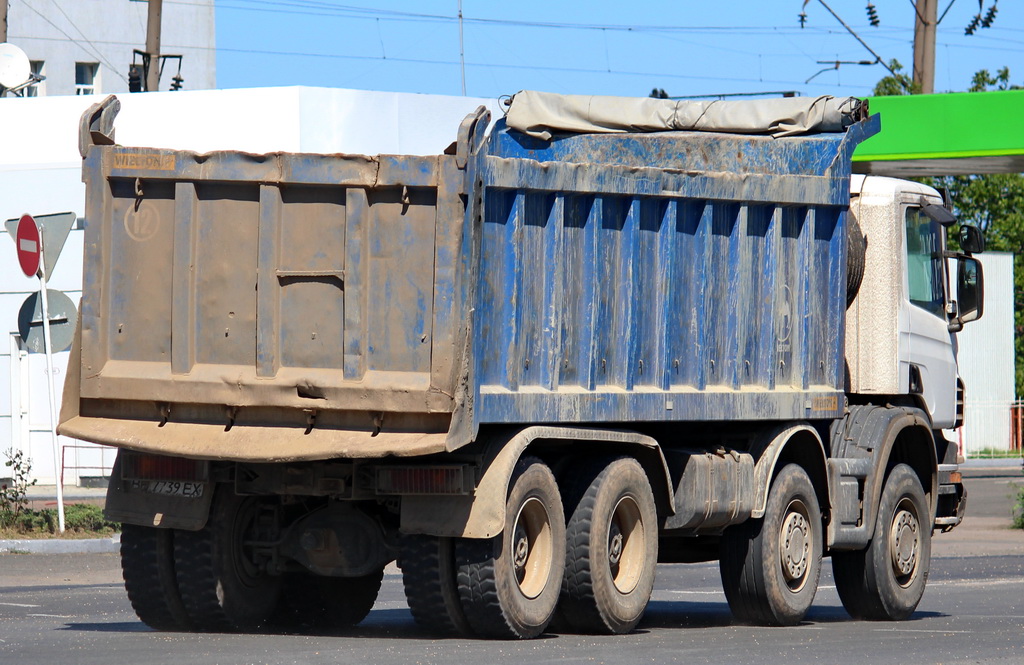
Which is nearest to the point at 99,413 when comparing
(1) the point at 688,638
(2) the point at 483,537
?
(2) the point at 483,537

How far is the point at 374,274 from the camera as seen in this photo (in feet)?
30.3

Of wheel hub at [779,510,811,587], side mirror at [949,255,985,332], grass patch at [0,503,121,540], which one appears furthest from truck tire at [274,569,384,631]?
grass patch at [0,503,121,540]

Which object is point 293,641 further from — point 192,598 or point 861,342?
point 861,342

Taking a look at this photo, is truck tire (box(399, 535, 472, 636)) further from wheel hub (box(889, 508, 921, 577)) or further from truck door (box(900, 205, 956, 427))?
truck door (box(900, 205, 956, 427))

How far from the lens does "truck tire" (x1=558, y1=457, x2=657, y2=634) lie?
32.6ft

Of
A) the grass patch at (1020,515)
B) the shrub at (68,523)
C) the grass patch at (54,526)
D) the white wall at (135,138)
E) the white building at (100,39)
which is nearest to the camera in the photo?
the grass patch at (54,526)

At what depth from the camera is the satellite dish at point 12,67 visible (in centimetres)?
2942

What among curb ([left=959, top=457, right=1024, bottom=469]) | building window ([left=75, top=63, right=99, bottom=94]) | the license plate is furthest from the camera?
building window ([left=75, top=63, right=99, bottom=94])

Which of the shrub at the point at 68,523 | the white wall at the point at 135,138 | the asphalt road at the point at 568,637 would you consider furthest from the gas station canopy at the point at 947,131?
the shrub at the point at 68,523

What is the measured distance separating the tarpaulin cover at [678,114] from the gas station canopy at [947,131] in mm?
14148

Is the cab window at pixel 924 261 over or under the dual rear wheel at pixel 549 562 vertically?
over

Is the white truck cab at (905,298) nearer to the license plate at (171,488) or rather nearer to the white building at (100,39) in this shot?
the license plate at (171,488)

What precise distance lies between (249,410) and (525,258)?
164cm

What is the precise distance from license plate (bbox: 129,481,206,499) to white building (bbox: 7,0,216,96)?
48.0 metres
